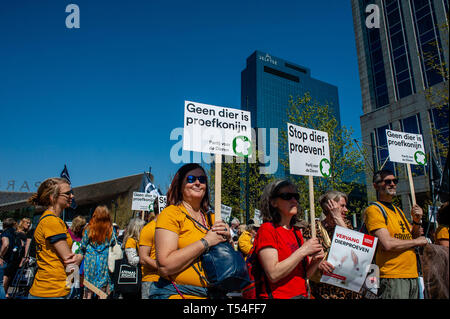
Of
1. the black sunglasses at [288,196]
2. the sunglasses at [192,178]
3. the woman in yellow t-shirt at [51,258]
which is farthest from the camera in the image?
the woman in yellow t-shirt at [51,258]

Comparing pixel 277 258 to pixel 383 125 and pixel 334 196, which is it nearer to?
pixel 334 196

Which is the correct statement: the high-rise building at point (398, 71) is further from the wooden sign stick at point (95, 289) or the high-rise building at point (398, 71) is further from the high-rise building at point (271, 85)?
the high-rise building at point (271, 85)

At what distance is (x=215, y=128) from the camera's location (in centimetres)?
392

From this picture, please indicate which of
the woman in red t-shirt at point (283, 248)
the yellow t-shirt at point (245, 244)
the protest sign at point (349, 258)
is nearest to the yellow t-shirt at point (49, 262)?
the woman in red t-shirt at point (283, 248)

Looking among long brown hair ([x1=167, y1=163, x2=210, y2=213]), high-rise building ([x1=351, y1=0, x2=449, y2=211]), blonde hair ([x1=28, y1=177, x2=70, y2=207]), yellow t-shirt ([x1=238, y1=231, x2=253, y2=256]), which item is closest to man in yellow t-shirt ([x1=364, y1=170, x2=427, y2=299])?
long brown hair ([x1=167, y1=163, x2=210, y2=213])

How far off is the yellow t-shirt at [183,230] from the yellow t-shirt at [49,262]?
1.38m

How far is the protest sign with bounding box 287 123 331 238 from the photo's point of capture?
478 cm

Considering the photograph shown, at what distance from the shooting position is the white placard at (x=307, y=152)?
15.7ft

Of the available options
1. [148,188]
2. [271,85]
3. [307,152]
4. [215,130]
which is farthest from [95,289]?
[271,85]

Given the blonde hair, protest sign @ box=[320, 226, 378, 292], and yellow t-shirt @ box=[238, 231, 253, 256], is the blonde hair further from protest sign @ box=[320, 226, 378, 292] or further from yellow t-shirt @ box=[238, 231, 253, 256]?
yellow t-shirt @ box=[238, 231, 253, 256]

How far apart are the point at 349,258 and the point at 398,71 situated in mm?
40081

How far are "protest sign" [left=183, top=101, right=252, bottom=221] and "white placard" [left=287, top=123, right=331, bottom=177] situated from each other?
35.7 inches

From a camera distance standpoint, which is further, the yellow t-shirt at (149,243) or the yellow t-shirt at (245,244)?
the yellow t-shirt at (245,244)
